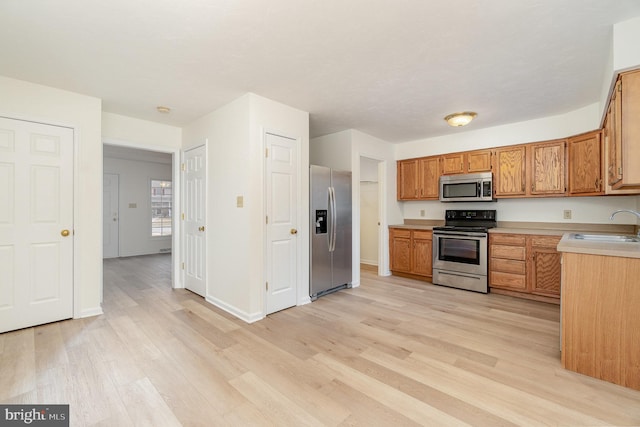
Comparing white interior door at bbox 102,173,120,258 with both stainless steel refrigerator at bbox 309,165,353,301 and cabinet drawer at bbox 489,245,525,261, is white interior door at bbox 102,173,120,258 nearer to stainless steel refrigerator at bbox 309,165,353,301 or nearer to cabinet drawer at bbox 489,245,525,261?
stainless steel refrigerator at bbox 309,165,353,301

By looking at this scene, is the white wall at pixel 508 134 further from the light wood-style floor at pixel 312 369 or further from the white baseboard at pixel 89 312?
the white baseboard at pixel 89 312

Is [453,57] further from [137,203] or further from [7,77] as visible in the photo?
[137,203]

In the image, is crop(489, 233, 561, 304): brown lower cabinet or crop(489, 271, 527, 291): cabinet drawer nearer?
crop(489, 233, 561, 304): brown lower cabinet

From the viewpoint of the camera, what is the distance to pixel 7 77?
2.70 meters

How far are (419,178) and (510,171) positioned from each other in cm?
136

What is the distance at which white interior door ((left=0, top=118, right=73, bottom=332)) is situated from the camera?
2.75 m

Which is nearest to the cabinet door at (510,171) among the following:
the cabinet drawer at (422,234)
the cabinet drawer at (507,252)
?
the cabinet drawer at (507,252)

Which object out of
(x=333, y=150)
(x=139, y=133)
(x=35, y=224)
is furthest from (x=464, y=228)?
(x=35, y=224)

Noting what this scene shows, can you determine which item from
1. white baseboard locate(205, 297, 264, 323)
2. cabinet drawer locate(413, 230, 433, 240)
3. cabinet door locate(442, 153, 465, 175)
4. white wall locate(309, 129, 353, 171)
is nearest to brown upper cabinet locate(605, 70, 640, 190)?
cabinet door locate(442, 153, 465, 175)

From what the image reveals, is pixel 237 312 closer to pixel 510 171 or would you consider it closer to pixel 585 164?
pixel 510 171

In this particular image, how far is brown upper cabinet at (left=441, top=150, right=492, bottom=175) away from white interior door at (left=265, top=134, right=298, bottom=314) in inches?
105

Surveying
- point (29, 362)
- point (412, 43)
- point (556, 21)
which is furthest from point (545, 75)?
point (29, 362)

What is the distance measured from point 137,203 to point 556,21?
27.3 ft

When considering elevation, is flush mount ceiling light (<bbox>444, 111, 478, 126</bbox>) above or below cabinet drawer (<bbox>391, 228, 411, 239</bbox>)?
above
